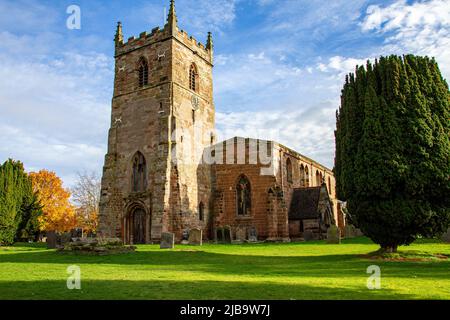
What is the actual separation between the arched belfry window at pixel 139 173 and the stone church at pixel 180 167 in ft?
0.25

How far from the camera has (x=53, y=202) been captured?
46.7 meters

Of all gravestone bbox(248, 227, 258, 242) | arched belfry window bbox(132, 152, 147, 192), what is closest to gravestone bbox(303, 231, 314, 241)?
gravestone bbox(248, 227, 258, 242)

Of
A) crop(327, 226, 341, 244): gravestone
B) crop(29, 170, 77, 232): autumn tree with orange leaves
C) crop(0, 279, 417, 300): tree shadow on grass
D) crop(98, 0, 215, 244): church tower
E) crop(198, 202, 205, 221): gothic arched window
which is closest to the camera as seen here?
crop(0, 279, 417, 300): tree shadow on grass

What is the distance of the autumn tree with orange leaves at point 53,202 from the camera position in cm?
4506

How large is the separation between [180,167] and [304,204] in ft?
34.6

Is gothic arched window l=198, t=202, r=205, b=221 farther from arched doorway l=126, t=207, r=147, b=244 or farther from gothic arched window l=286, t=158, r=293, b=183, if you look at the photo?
gothic arched window l=286, t=158, r=293, b=183

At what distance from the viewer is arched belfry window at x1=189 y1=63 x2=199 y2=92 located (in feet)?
106

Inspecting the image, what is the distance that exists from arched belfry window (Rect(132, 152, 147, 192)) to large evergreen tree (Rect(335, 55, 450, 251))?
55.8 feet

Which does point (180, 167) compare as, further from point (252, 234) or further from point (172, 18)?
point (172, 18)

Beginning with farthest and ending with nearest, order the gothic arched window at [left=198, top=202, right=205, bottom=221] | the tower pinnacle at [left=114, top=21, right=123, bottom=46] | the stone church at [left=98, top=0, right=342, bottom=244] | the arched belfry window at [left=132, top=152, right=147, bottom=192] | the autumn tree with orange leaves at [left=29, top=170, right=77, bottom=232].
A: the autumn tree with orange leaves at [left=29, top=170, right=77, bottom=232] → the tower pinnacle at [left=114, top=21, right=123, bottom=46] → the gothic arched window at [left=198, top=202, right=205, bottom=221] → the arched belfry window at [left=132, top=152, right=147, bottom=192] → the stone church at [left=98, top=0, right=342, bottom=244]

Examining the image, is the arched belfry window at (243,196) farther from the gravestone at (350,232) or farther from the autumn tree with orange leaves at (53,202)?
the autumn tree with orange leaves at (53,202)

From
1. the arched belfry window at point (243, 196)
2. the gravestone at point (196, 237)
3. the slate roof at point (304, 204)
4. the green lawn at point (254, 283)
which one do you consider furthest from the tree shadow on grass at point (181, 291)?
the slate roof at point (304, 204)

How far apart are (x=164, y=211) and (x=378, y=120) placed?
15.9m

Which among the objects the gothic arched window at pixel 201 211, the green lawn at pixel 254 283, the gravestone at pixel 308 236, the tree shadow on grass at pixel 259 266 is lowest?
the gravestone at pixel 308 236
